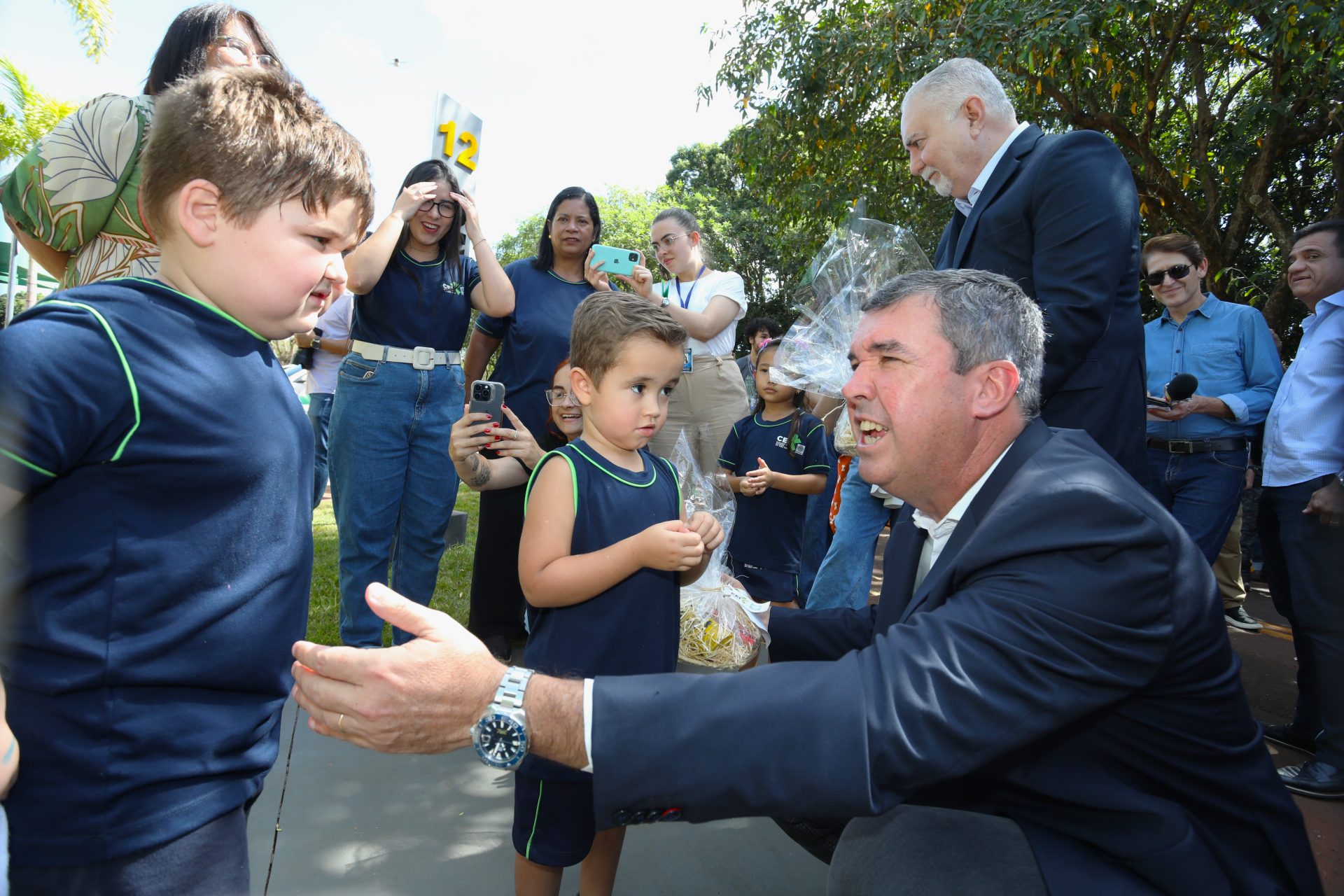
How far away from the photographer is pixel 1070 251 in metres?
2.62

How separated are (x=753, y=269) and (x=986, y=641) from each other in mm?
26594

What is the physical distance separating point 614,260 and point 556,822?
2553 millimetres

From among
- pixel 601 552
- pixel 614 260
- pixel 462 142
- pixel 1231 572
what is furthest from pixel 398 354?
pixel 1231 572

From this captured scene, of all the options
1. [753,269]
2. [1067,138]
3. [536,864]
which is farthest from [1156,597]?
[753,269]

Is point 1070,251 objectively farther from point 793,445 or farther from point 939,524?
point 793,445

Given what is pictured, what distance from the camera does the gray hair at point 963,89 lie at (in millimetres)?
3020

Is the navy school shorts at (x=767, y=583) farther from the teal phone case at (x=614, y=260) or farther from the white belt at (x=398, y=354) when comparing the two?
the white belt at (x=398, y=354)

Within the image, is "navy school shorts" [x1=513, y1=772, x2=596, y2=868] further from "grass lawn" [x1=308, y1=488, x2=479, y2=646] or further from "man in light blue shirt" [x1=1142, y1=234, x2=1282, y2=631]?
"man in light blue shirt" [x1=1142, y1=234, x2=1282, y2=631]

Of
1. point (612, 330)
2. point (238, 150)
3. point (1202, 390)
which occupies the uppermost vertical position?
point (238, 150)

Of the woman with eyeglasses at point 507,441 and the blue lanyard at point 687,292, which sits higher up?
the blue lanyard at point 687,292

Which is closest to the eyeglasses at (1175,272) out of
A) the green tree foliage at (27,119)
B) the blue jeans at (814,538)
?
the blue jeans at (814,538)

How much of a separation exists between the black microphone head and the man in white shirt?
158 centimetres

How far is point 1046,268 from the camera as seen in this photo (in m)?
2.65

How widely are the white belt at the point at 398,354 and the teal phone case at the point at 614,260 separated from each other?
88cm
